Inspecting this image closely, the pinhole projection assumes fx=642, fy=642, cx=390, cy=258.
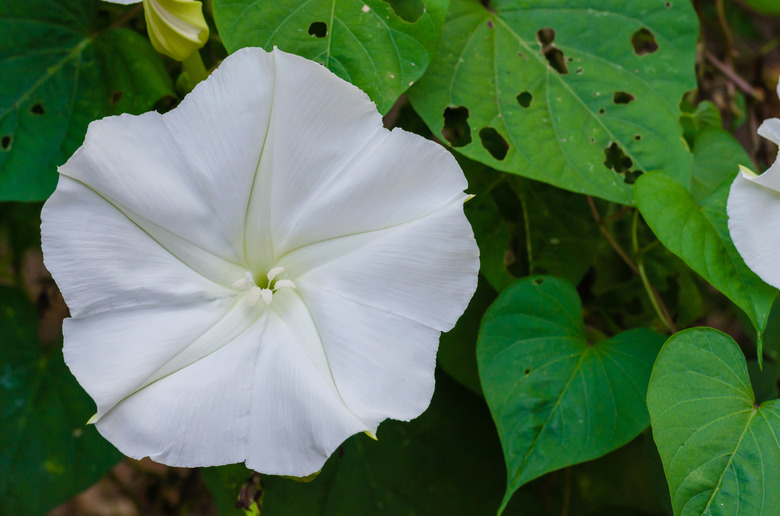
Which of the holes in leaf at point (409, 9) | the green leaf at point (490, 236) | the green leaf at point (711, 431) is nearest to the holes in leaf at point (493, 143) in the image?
the green leaf at point (490, 236)

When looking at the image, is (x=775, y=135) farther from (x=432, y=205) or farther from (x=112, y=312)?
(x=112, y=312)

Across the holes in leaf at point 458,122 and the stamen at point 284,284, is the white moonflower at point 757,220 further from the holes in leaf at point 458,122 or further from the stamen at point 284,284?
the stamen at point 284,284

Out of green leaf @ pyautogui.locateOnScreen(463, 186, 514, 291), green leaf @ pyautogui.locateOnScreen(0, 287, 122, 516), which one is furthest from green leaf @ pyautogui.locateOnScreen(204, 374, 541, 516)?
green leaf @ pyautogui.locateOnScreen(0, 287, 122, 516)

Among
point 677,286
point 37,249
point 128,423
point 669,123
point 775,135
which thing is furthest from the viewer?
point 37,249

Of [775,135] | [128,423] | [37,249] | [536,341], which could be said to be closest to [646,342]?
[536,341]

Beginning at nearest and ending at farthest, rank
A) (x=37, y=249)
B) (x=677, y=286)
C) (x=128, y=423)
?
1. (x=128, y=423)
2. (x=677, y=286)
3. (x=37, y=249)

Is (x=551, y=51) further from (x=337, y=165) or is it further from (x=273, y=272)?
(x=273, y=272)

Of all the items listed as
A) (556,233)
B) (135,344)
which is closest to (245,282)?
(135,344)
